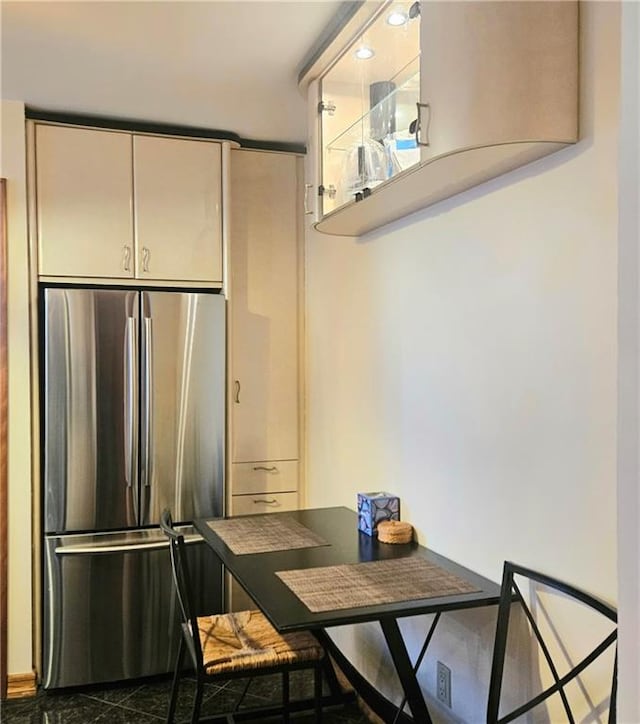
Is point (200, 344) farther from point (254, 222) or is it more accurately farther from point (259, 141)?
point (259, 141)

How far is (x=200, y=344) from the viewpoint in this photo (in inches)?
130

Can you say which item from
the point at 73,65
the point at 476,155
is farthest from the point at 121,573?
the point at 476,155

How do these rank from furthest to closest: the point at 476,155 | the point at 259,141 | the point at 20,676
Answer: the point at 259,141
the point at 20,676
the point at 476,155

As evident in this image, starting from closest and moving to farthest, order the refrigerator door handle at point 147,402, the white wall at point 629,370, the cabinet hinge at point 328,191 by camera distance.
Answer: the white wall at point 629,370 → the cabinet hinge at point 328,191 → the refrigerator door handle at point 147,402

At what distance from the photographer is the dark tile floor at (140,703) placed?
2871 mm

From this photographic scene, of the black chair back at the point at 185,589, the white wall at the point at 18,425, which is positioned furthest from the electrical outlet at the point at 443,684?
the white wall at the point at 18,425

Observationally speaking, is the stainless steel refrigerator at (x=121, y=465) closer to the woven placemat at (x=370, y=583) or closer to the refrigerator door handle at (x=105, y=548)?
the refrigerator door handle at (x=105, y=548)

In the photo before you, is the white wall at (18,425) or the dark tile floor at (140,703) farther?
the white wall at (18,425)

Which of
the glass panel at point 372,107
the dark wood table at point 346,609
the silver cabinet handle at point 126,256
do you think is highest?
the glass panel at point 372,107

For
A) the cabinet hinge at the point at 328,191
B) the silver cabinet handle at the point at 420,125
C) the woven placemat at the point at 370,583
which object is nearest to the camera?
the silver cabinet handle at the point at 420,125

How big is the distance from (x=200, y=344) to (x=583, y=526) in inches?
81.1

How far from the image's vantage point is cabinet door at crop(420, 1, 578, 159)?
162cm

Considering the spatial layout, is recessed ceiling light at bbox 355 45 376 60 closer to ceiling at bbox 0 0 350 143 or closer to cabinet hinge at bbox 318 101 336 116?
ceiling at bbox 0 0 350 143

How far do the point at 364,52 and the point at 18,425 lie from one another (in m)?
2.12
